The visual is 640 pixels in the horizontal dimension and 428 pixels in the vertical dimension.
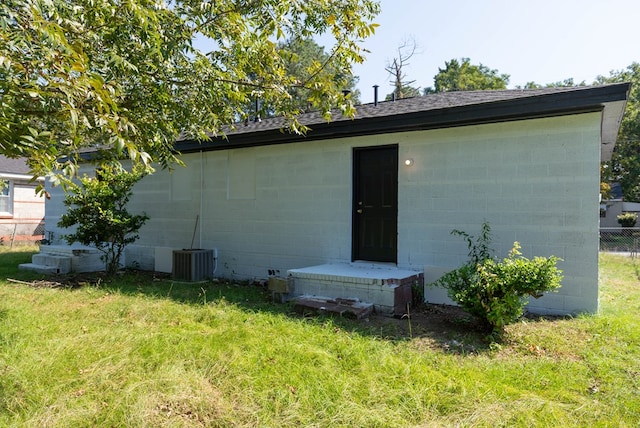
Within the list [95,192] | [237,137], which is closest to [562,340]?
[237,137]

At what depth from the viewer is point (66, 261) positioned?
8.51m

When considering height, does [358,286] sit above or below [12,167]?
below

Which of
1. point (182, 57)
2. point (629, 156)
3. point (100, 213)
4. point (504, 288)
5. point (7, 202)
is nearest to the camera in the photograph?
point (504, 288)

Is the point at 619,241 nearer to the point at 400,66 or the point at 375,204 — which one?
the point at 400,66

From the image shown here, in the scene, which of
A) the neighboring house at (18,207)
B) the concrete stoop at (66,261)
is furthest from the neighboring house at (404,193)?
the neighboring house at (18,207)

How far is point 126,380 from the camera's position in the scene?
2.98m

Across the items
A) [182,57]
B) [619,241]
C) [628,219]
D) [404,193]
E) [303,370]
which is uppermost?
[182,57]

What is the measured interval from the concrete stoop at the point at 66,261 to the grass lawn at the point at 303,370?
3743 millimetres

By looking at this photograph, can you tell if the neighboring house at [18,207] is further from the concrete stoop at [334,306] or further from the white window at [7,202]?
the concrete stoop at [334,306]

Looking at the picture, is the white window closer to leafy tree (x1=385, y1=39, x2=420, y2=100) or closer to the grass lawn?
the grass lawn

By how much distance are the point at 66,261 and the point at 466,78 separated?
2970cm

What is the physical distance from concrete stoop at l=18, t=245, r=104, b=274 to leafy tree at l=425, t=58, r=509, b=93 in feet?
92.9

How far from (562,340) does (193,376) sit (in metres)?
3.63

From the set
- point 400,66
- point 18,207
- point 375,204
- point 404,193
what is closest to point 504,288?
point 404,193
